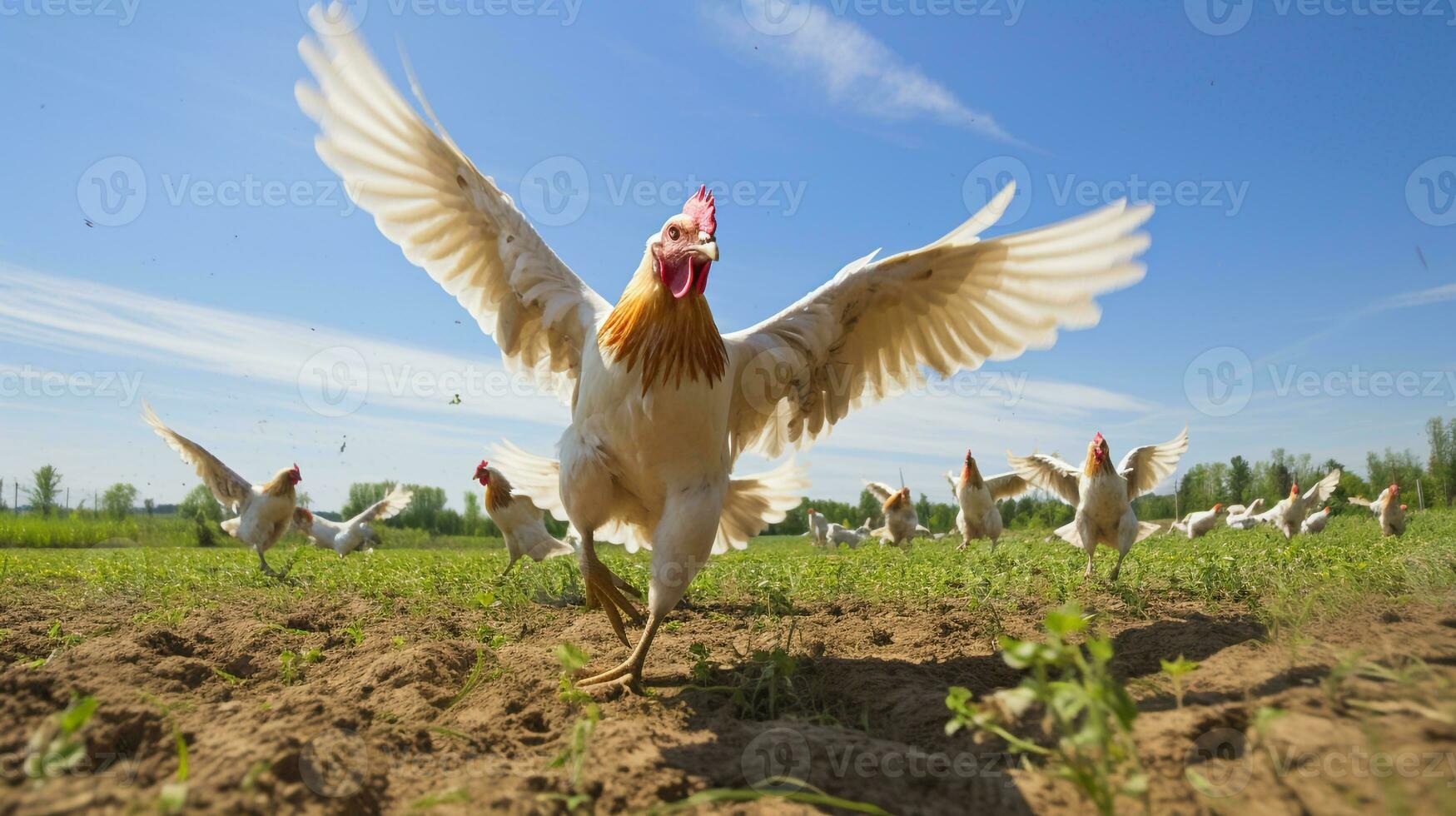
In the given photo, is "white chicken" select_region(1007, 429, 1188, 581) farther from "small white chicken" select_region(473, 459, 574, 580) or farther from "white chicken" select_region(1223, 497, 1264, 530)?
"white chicken" select_region(1223, 497, 1264, 530)

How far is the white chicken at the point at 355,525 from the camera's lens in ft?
49.2

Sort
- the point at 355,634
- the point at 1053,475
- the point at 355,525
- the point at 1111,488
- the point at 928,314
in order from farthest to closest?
1. the point at 355,525
2. the point at 1053,475
3. the point at 1111,488
4. the point at 928,314
5. the point at 355,634

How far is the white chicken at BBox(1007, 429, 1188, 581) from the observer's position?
24.1 feet

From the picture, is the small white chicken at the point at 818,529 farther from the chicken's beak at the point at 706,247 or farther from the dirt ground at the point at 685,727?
the chicken's beak at the point at 706,247

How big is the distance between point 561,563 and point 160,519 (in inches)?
792

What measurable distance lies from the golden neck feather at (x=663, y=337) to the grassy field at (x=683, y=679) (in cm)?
134

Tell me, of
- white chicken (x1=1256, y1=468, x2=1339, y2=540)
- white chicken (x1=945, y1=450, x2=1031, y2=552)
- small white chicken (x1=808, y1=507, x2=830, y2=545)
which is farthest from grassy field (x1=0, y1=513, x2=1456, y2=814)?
small white chicken (x1=808, y1=507, x2=830, y2=545)

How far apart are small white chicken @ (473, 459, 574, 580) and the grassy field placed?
2.97 metres

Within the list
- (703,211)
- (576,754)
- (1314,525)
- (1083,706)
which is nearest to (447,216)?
(703,211)

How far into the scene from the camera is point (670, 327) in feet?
11.3

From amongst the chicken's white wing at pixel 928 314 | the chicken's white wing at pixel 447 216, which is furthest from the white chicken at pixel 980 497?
the chicken's white wing at pixel 447 216

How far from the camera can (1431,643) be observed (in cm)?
237

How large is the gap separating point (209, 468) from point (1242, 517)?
22368 mm

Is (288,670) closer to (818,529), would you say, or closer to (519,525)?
(519,525)
